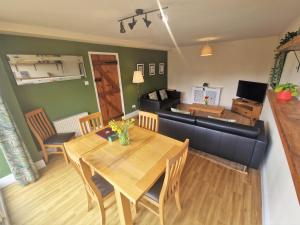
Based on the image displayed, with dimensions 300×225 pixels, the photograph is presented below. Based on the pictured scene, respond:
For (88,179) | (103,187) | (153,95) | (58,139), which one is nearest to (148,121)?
(103,187)

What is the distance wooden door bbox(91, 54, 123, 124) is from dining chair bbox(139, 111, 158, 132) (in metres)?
1.98

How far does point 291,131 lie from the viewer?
1.16m

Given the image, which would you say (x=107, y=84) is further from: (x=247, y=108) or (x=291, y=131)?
(x=247, y=108)

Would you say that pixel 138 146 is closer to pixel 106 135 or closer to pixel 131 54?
pixel 106 135

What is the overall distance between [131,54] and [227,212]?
14.0 ft

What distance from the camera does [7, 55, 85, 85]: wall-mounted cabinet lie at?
88.9 inches

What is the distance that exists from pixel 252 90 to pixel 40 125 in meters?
5.43

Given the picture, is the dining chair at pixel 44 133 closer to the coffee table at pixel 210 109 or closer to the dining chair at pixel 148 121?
the dining chair at pixel 148 121

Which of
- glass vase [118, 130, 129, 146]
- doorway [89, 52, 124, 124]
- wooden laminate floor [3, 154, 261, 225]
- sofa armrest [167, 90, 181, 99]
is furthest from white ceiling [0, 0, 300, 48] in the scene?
sofa armrest [167, 90, 181, 99]

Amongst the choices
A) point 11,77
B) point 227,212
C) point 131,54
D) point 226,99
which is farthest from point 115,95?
point 226,99

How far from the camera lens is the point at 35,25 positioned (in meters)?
2.10

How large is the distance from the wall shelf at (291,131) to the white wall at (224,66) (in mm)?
2960

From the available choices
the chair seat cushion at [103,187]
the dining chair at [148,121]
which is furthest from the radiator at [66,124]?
the chair seat cushion at [103,187]

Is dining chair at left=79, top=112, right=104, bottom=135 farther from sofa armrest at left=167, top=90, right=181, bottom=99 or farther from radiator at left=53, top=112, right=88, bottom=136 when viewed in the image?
sofa armrest at left=167, top=90, right=181, bottom=99
